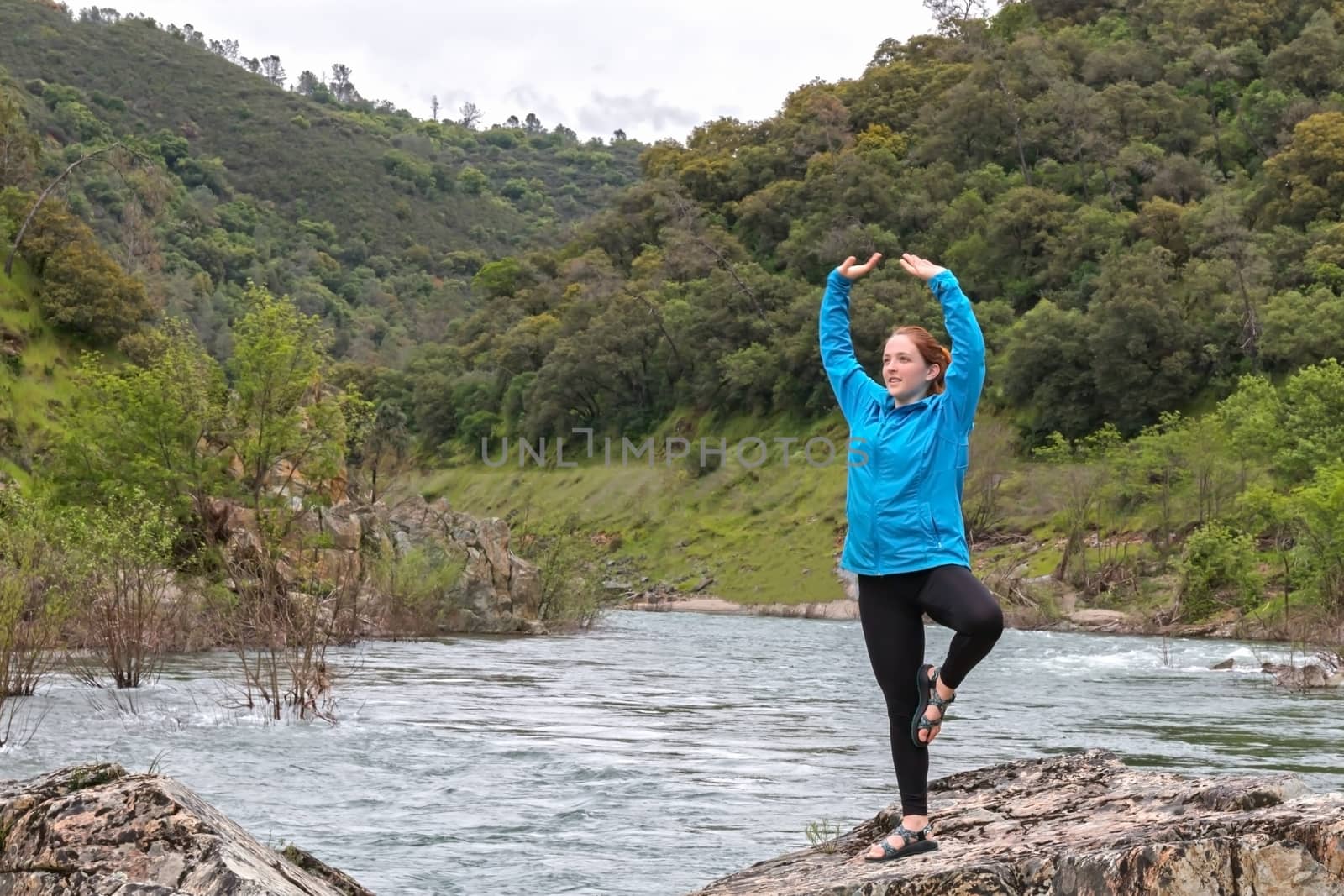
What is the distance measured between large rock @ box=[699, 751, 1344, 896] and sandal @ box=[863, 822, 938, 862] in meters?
0.09

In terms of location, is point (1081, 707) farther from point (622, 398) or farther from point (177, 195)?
point (177, 195)

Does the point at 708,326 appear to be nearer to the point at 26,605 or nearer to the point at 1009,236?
Result: the point at 1009,236

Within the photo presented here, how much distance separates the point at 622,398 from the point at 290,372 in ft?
272

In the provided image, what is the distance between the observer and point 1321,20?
12031cm

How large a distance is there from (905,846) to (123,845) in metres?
3.50

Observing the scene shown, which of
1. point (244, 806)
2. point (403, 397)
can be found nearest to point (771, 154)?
point (403, 397)

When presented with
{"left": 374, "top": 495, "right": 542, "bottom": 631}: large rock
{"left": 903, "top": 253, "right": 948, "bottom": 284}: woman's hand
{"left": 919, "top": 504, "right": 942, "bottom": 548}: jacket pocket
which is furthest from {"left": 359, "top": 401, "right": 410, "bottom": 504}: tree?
{"left": 919, "top": 504, "right": 942, "bottom": 548}: jacket pocket

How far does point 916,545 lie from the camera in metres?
6.92

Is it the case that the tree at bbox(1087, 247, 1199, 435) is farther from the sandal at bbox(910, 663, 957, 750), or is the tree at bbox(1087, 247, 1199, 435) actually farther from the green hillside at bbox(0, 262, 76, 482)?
the sandal at bbox(910, 663, 957, 750)

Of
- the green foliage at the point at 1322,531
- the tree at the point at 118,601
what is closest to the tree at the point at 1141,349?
the green foliage at the point at 1322,531

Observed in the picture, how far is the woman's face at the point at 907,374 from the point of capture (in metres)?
7.29

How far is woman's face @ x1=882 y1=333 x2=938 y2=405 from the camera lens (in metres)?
7.29

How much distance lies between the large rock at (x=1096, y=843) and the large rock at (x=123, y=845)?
2438 millimetres

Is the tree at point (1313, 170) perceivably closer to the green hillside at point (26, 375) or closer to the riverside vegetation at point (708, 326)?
the riverside vegetation at point (708, 326)
